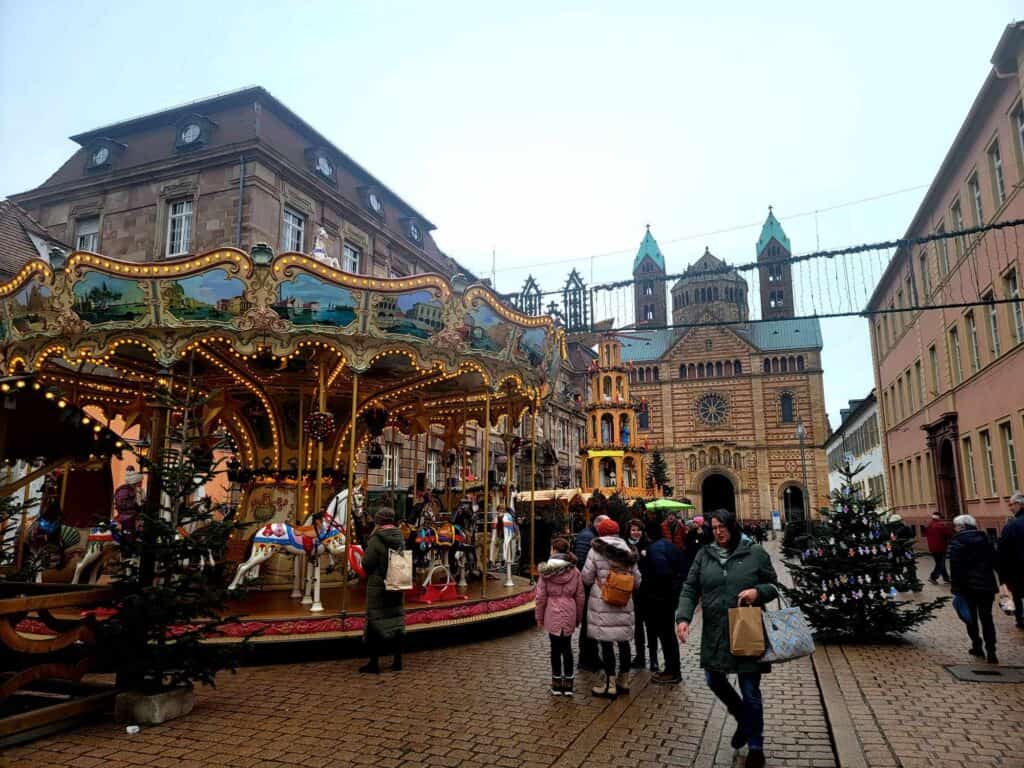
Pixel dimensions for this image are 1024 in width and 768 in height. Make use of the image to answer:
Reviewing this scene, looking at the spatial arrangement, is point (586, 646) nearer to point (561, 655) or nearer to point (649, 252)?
point (561, 655)

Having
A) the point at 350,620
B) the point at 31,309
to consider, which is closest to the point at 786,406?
the point at 350,620

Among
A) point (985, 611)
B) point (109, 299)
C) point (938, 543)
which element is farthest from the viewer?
point (938, 543)

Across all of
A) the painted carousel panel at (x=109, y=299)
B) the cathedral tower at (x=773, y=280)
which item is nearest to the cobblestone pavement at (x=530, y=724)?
the painted carousel panel at (x=109, y=299)

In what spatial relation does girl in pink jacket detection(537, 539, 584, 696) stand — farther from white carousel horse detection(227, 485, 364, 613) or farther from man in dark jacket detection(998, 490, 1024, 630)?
man in dark jacket detection(998, 490, 1024, 630)

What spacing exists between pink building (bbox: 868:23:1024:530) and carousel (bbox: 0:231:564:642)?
11.1 m

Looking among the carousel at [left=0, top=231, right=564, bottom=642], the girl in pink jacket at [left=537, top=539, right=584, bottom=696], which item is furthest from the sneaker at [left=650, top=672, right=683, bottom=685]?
the carousel at [left=0, top=231, right=564, bottom=642]

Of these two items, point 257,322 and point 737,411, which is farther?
point 737,411

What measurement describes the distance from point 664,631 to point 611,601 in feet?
5.12

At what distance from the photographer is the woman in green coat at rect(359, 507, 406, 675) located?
832 centimetres

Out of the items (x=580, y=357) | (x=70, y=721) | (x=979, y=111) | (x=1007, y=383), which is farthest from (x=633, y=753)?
(x=580, y=357)

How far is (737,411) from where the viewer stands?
68.6 metres

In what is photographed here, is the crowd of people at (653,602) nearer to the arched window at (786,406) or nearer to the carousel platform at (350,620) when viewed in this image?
the carousel platform at (350,620)

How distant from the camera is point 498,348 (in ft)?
40.3

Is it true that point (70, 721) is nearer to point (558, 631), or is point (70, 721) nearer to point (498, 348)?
point (558, 631)
